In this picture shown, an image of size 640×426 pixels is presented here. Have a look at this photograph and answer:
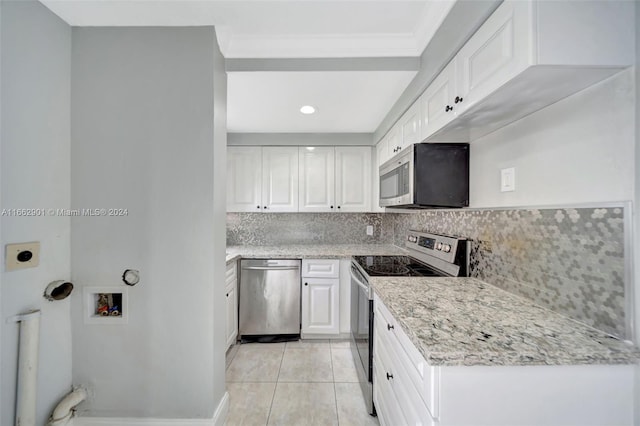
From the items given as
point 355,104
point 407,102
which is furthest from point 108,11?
point 407,102

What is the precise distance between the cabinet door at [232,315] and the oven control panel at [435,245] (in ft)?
5.73

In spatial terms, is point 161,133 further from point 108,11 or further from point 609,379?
point 609,379

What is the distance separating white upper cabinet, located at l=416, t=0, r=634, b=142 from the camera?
78cm

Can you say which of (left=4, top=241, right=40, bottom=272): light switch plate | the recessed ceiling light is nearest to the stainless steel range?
the recessed ceiling light

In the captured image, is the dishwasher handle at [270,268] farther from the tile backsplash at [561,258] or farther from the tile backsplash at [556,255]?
the tile backsplash at [561,258]

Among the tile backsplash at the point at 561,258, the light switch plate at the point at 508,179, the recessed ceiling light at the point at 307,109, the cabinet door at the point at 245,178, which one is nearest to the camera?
the tile backsplash at the point at 561,258

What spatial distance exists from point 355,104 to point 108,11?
169 centimetres

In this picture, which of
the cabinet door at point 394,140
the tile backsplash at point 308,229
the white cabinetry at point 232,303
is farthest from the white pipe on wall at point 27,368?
the cabinet door at point 394,140

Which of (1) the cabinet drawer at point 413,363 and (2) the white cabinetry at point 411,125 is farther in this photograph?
(2) the white cabinetry at point 411,125

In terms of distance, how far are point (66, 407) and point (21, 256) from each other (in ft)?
2.81

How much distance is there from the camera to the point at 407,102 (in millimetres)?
1843

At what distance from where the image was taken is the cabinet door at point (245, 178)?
3.02 metres

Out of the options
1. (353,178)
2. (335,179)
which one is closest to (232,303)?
(335,179)

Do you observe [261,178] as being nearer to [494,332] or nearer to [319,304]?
[319,304]
